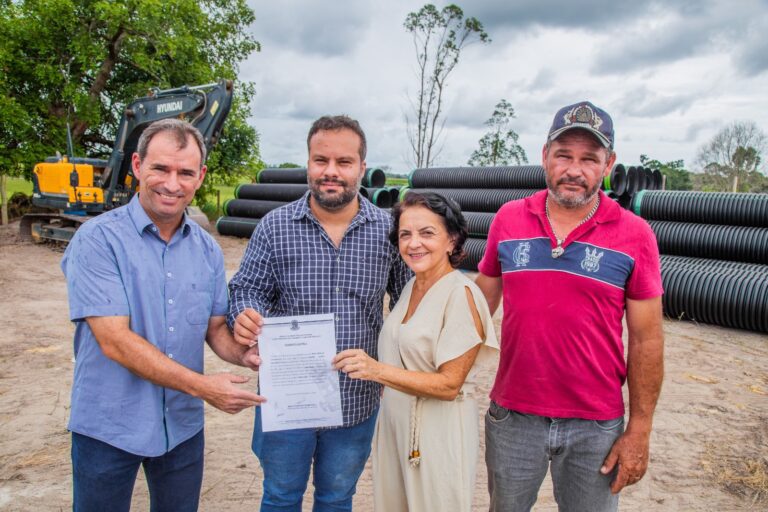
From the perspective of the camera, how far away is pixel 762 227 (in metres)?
9.18

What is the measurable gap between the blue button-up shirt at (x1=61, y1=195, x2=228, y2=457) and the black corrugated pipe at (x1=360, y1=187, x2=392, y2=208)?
36.7 feet

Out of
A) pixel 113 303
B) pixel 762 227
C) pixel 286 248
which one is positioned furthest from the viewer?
pixel 762 227

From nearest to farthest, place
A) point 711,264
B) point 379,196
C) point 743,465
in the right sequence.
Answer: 1. point 743,465
2. point 711,264
3. point 379,196

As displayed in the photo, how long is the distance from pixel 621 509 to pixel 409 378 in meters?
2.63

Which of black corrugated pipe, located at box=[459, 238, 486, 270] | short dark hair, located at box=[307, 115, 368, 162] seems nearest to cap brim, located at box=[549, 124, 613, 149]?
short dark hair, located at box=[307, 115, 368, 162]

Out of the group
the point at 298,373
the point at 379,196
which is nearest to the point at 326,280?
the point at 298,373

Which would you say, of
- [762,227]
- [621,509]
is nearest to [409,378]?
[621,509]

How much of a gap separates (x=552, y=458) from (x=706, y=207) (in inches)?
343

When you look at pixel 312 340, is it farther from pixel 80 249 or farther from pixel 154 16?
pixel 154 16

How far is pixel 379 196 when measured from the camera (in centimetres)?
1391

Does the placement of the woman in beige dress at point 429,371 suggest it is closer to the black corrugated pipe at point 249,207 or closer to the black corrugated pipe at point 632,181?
the black corrugated pipe at point 632,181

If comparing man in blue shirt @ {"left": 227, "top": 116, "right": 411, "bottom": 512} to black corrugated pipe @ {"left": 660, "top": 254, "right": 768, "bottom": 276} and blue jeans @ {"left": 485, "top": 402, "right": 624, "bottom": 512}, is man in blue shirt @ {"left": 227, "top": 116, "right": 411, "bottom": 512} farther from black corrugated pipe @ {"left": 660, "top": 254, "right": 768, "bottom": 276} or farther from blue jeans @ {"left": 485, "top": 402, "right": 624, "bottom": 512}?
black corrugated pipe @ {"left": 660, "top": 254, "right": 768, "bottom": 276}

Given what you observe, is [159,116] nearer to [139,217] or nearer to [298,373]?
[139,217]

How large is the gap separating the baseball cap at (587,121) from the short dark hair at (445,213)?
0.54 metres
